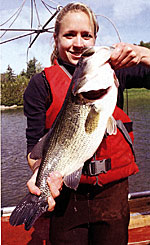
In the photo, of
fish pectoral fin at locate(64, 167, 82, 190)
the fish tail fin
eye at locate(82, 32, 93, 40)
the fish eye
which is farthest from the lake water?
the fish eye

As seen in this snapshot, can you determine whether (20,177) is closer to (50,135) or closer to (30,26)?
(30,26)

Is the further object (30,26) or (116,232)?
(30,26)

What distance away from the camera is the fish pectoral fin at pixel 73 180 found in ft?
7.09

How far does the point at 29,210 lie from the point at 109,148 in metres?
0.90

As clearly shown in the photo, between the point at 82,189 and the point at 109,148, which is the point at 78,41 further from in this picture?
the point at 82,189

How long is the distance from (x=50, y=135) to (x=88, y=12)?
1211mm

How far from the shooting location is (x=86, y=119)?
2.14 m

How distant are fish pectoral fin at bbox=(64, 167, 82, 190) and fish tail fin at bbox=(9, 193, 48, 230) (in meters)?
0.25

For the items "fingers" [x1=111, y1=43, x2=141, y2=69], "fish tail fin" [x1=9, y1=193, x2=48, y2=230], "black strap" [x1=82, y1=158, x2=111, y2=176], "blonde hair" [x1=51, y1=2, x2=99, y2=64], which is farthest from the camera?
"blonde hair" [x1=51, y1=2, x2=99, y2=64]

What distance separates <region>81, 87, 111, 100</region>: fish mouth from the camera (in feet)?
6.82

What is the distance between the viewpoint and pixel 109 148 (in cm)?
251

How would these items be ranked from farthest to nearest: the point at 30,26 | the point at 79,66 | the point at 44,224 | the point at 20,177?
the point at 20,177 < the point at 30,26 < the point at 44,224 < the point at 79,66

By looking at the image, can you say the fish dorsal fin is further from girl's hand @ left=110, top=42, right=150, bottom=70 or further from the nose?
the nose

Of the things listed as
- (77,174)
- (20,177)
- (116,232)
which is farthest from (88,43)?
(20,177)
